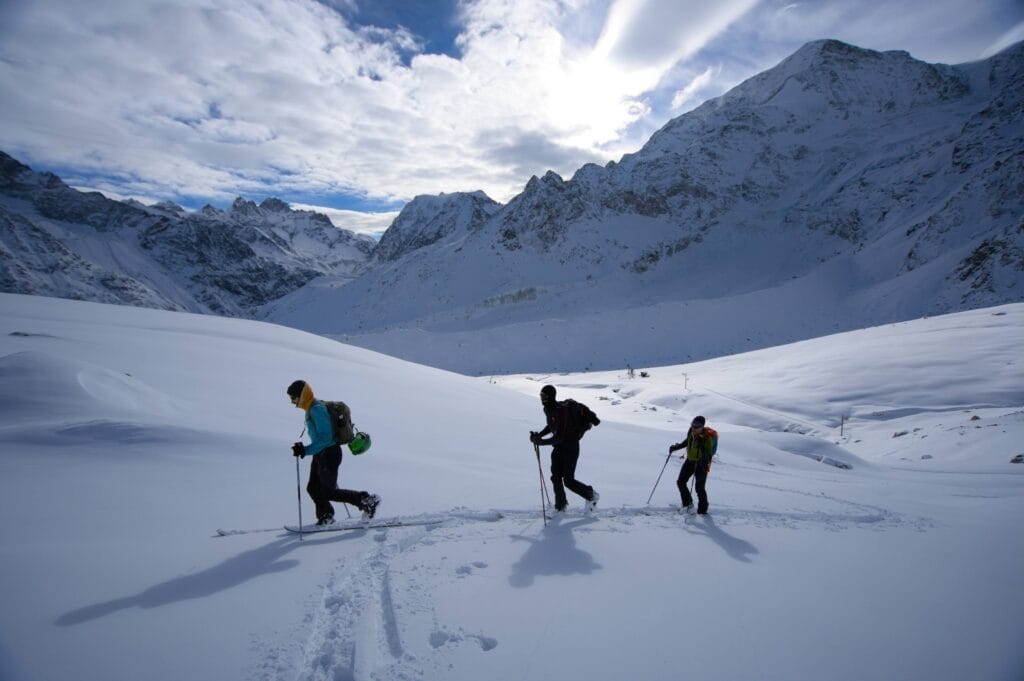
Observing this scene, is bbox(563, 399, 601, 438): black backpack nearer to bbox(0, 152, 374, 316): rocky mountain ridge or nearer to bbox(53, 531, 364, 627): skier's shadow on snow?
bbox(53, 531, 364, 627): skier's shadow on snow

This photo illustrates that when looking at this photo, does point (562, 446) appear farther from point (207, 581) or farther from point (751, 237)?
point (751, 237)

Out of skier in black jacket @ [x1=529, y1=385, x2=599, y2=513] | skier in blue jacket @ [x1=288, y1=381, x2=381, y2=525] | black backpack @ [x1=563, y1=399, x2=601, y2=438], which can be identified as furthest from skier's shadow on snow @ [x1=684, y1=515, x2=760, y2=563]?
skier in blue jacket @ [x1=288, y1=381, x2=381, y2=525]

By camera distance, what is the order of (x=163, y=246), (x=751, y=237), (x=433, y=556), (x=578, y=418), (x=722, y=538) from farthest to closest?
(x=163, y=246) → (x=751, y=237) → (x=578, y=418) → (x=722, y=538) → (x=433, y=556)

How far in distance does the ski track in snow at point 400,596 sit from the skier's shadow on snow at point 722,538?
0.10ft

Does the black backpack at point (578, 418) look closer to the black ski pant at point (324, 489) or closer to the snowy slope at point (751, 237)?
the black ski pant at point (324, 489)

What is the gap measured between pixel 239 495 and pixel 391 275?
75.2m

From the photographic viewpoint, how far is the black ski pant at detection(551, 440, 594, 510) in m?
6.03

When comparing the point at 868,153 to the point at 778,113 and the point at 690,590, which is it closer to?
the point at 778,113

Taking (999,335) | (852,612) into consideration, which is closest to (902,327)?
(999,335)

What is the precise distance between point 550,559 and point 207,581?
9.76ft

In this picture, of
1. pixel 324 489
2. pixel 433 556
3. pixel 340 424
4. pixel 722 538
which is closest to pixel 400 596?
pixel 433 556

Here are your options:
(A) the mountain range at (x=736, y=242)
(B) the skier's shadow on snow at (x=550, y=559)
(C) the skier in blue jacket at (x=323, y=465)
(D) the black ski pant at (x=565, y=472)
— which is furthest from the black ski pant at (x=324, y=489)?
(A) the mountain range at (x=736, y=242)

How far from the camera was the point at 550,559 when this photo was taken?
4715 millimetres

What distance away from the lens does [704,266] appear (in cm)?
5888
